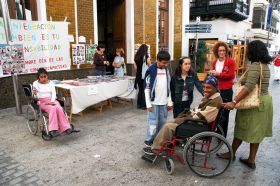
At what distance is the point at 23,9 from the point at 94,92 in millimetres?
3200

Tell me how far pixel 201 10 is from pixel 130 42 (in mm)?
10413

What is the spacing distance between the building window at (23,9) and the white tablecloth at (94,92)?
250cm

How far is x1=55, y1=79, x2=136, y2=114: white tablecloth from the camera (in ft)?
18.2

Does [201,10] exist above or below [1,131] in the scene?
above

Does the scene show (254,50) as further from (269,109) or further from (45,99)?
(45,99)

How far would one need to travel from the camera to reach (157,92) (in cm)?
380

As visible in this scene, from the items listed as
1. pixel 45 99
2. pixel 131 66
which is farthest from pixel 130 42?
pixel 45 99

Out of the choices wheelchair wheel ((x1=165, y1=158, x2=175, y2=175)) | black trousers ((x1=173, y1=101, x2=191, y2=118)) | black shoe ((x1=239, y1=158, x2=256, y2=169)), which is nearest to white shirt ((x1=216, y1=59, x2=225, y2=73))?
black trousers ((x1=173, y1=101, x2=191, y2=118))

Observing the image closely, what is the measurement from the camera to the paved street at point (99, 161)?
3295mm

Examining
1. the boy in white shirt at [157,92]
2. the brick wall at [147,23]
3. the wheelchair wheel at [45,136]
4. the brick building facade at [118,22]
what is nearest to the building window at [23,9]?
the brick building facade at [118,22]

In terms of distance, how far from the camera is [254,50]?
328 centimetres

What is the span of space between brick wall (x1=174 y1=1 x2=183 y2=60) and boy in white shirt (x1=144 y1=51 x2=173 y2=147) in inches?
362

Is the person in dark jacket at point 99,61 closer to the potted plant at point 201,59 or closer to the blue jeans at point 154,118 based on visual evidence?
the blue jeans at point 154,118

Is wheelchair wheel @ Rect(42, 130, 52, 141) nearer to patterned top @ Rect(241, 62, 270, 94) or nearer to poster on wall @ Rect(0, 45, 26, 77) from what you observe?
poster on wall @ Rect(0, 45, 26, 77)
